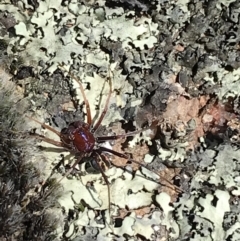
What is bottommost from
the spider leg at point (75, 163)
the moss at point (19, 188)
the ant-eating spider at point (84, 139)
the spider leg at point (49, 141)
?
the moss at point (19, 188)

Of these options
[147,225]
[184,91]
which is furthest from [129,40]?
[147,225]

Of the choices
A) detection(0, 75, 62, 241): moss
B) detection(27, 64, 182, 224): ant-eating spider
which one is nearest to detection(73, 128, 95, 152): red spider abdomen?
detection(27, 64, 182, 224): ant-eating spider

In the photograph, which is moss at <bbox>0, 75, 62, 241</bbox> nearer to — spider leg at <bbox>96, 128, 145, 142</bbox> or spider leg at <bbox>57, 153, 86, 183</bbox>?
spider leg at <bbox>57, 153, 86, 183</bbox>

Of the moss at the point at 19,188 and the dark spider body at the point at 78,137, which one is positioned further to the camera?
the dark spider body at the point at 78,137

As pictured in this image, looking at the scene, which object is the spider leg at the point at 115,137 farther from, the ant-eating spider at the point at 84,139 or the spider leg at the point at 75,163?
the spider leg at the point at 75,163

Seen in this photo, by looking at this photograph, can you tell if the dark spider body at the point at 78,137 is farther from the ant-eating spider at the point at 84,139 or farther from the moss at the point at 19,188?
the moss at the point at 19,188

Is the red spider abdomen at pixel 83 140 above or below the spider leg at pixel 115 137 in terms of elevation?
below

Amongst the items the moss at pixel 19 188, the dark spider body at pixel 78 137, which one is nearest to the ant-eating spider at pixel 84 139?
the dark spider body at pixel 78 137

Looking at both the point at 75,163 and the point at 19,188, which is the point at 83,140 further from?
the point at 19,188
